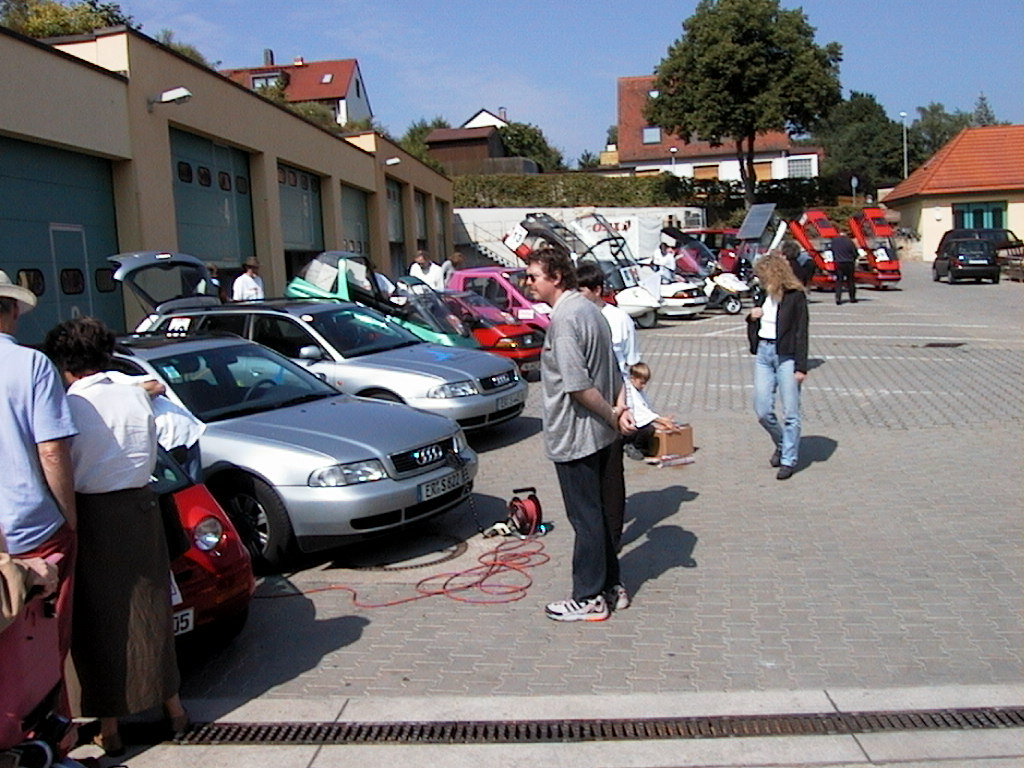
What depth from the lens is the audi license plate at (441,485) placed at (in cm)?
664

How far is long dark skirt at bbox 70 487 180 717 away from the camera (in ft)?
13.2

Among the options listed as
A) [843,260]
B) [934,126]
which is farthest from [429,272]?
[934,126]

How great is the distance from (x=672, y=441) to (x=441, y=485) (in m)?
3.19

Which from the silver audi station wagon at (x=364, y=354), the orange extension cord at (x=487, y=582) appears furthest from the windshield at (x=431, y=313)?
the orange extension cord at (x=487, y=582)

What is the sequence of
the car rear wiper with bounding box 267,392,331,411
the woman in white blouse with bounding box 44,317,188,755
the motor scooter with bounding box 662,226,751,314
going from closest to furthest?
the woman in white blouse with bounding box 44,317,188,755 → the car rear wiper with bounding box 267,392,331,411 → the motor scooter with bounding box 662,226,751,314

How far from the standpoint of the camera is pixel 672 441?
9312mm

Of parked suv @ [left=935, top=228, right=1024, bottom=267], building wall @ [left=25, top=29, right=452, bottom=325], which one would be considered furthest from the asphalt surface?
parked suv @ [left=935, top=228, right=1024, bottom=267]

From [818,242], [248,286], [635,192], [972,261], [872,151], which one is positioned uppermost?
[872,151]

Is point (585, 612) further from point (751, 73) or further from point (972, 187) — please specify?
point (751, 73)

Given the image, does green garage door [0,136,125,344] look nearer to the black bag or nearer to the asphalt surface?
the asphalt surface

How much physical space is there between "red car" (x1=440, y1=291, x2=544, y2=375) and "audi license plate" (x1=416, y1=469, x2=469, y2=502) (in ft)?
22.9

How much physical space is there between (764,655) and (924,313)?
21129 mm

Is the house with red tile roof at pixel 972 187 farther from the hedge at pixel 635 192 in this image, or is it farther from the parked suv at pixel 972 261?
the parked suv at pixel 972 261

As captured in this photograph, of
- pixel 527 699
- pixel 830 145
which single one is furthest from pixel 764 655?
pixel 830 145
